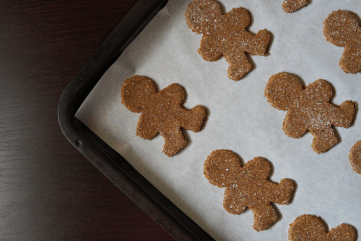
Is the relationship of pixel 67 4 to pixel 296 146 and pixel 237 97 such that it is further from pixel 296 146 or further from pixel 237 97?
pixel 296 146

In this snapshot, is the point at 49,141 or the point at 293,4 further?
the point at 49,141

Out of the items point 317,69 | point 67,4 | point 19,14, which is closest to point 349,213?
point 317,69

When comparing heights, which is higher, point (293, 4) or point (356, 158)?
point (293, 4)

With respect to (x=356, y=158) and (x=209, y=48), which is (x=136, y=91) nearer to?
(x=209, y=48)

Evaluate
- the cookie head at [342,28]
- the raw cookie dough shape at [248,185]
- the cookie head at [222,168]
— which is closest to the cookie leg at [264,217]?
the raw cookie dough shape at [248,185]

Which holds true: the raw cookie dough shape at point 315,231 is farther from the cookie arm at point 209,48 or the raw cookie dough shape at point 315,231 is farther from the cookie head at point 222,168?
the cookie arm at point 209,48

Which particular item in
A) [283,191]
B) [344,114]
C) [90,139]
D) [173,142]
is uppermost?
[344,114]

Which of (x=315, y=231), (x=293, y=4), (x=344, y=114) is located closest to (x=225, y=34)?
(x=293, y=4)
